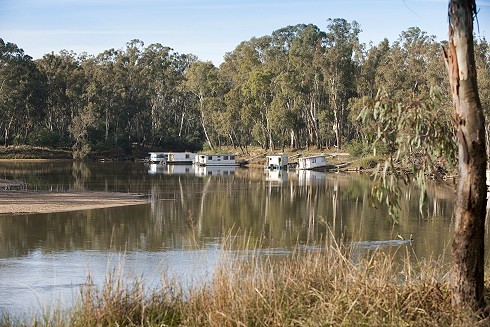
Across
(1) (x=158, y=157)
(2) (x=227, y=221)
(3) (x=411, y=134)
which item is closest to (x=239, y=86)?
(1) (x=158, y=157)

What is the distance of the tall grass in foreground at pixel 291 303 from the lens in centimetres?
729

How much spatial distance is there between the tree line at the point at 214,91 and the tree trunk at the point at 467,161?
50.3m

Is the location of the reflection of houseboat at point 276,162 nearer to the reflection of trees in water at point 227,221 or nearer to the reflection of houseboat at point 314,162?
the reflection of houseboat at point 314,162

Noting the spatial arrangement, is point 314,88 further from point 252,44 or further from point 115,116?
point 115,116

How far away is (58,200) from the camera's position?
99.9 ft

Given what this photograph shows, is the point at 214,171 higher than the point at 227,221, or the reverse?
the point at 214,171

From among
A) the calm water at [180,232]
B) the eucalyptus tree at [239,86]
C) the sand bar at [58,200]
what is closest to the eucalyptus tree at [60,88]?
the eucalyptus tree at [239,86]

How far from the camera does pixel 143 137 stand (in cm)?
8738

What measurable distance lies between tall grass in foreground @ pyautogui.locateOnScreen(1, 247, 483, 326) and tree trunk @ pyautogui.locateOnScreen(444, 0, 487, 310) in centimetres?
39

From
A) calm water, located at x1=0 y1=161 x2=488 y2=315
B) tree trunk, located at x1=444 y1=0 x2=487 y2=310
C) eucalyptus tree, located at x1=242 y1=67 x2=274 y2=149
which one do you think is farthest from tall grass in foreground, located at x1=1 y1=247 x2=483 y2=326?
eucalyptus tree, located at x1=242 y1=67 x2=274 y2=149

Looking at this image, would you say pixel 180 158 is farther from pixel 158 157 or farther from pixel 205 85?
pixel 205 85

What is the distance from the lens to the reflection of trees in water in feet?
63.6

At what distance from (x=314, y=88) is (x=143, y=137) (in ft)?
84.3

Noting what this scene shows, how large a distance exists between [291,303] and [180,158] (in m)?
69.6
